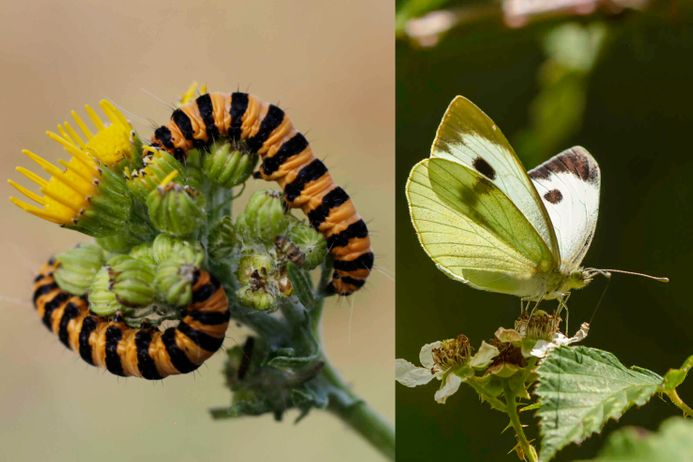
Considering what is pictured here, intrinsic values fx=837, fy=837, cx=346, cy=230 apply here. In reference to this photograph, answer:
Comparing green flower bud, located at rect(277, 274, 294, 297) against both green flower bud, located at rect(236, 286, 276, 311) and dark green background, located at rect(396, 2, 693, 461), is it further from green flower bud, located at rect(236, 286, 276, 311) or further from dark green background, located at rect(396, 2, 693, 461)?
dark green background, located at rect(396, 2, 693, 461)

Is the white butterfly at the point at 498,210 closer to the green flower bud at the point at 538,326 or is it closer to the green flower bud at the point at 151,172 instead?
the green flower bud at the point at 538,326

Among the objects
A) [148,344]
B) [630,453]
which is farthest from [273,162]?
[630,453]

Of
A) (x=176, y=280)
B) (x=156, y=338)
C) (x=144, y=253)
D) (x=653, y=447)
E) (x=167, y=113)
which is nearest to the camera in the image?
(x=653, y=447)

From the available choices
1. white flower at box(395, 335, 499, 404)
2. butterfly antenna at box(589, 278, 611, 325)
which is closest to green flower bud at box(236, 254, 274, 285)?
white flower at box(395, 335, 499, 404)

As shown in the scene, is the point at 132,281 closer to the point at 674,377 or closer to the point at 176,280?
the point at 176,280

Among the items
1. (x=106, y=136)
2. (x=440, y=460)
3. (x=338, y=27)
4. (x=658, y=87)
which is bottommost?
(x=440, y=460)

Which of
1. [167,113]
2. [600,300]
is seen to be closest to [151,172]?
[600,300]

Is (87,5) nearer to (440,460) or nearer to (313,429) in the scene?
(313,429)
